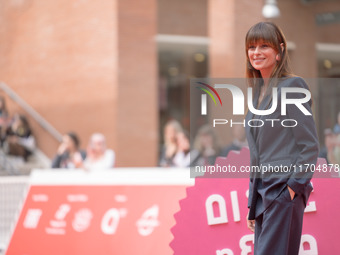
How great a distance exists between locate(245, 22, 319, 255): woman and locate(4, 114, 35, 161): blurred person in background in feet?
35.3

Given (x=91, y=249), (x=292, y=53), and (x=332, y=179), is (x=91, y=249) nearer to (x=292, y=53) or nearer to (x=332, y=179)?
(x=332, y=179)

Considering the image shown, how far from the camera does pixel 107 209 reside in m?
4.72

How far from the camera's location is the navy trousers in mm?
2684

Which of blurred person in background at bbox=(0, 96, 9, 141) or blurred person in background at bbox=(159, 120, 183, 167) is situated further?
blurred person in background at bbox=(0, 96, 9, 141)

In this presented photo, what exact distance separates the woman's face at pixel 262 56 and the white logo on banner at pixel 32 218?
2944 mm

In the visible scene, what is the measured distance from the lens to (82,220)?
4801 millimetres

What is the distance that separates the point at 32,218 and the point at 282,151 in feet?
10.0

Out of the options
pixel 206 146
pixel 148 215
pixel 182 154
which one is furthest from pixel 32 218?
pixel 182 154

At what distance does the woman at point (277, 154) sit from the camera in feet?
8.80

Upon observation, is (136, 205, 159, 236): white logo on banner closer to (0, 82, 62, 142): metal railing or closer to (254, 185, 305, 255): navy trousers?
(254, 185, 305, 255): navy trousers

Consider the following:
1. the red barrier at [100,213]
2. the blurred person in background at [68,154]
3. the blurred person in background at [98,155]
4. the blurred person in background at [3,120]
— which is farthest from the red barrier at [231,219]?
the blurred person in background at [3,120]

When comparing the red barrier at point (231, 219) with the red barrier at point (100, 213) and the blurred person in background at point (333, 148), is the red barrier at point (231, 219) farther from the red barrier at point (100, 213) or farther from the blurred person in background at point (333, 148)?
the blurred person in background at point (333, 148)

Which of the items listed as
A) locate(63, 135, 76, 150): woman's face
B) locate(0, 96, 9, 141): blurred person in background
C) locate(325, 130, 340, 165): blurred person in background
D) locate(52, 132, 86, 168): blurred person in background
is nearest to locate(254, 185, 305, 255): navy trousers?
locate(325, 130, 340, 165): blurred person in background

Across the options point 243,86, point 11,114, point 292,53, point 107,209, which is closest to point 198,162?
point 107,209
